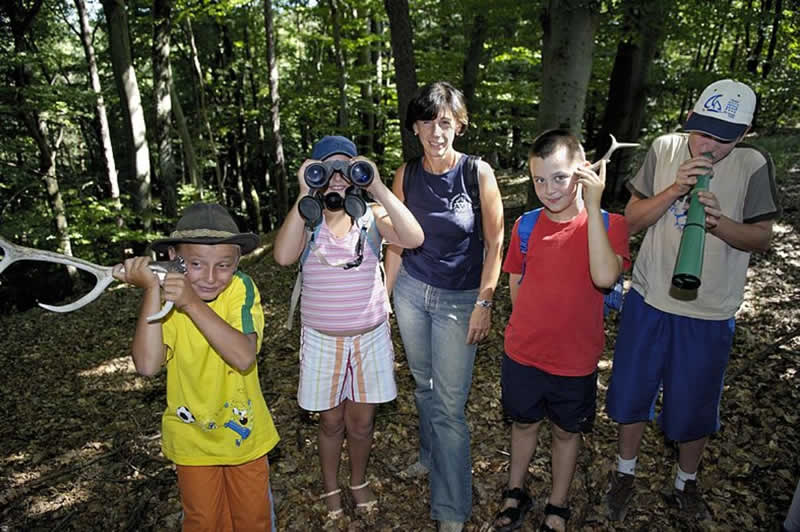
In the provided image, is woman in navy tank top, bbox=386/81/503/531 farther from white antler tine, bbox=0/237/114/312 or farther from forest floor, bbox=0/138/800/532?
white antler tine, bbox=0/237/114/312

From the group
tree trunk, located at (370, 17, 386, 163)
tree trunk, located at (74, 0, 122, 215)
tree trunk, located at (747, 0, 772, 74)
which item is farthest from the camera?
tree trunk, located at (370, 17, 386, 163)

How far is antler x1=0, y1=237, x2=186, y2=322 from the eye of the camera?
1725mm

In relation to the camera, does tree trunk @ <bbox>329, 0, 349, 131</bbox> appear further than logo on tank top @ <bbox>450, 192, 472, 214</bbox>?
Yes

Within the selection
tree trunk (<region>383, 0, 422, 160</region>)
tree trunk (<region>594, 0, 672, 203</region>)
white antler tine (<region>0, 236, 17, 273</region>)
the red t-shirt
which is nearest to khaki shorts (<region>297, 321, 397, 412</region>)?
the red t-shirt

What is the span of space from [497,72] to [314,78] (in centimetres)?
595

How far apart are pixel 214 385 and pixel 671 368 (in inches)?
90.8

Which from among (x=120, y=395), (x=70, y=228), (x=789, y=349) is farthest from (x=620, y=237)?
(x=70, y=228)

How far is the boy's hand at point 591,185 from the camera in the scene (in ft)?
7.15

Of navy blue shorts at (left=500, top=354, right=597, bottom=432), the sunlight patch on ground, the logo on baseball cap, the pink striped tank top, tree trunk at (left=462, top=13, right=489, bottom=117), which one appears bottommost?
the sunlight patch on ground

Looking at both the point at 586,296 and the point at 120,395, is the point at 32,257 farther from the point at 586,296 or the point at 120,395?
the point at 120,395

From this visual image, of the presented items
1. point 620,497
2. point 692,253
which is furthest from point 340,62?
point 692,253

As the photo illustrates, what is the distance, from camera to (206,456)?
7.22 feet

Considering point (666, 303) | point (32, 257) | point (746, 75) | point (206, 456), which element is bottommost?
point (206, 456)

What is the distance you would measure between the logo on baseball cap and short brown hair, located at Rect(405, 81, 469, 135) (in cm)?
113
